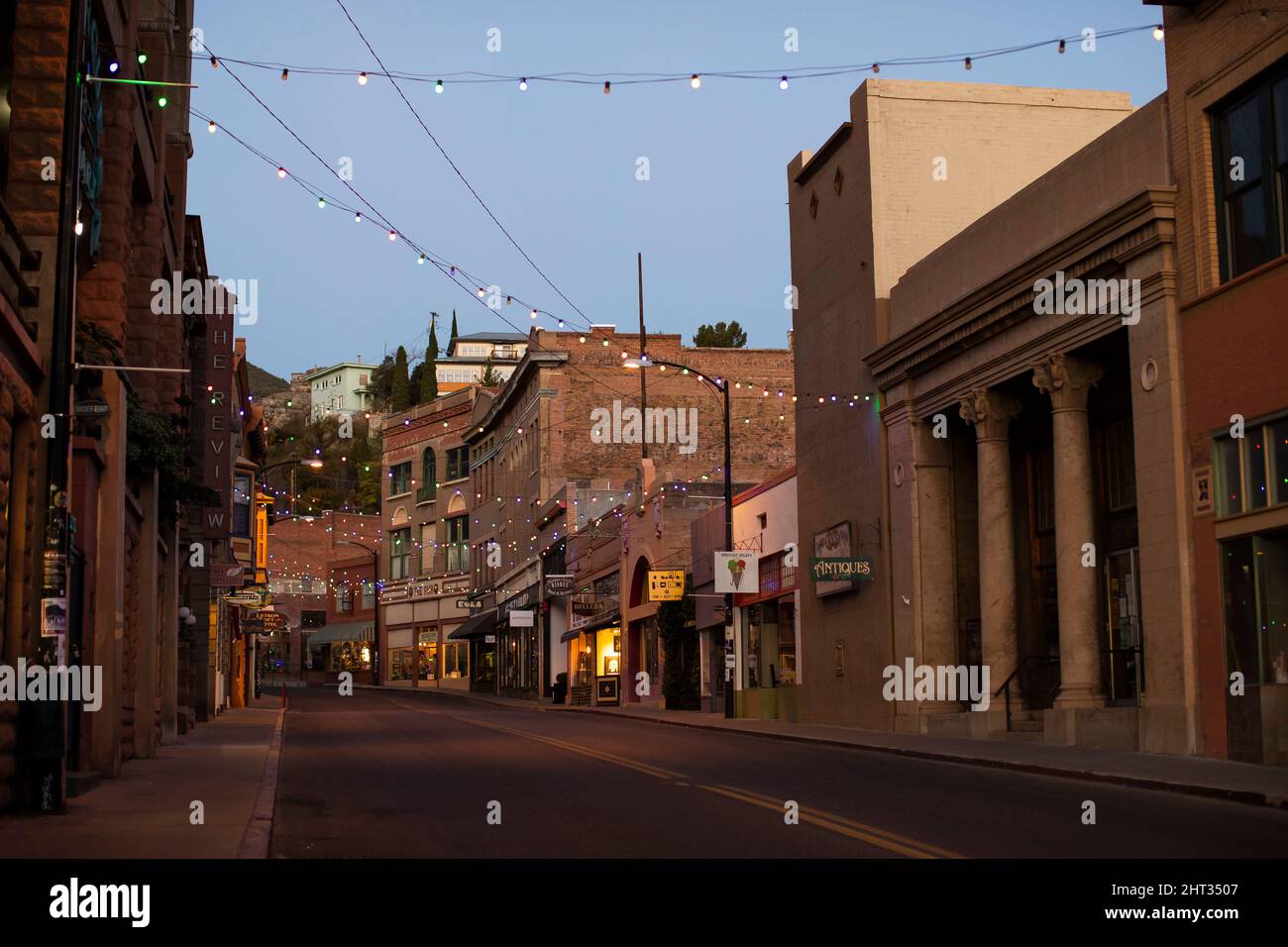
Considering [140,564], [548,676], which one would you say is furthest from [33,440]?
[548,676]

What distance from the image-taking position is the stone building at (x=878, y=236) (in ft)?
111

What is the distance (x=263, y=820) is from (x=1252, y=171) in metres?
16.1

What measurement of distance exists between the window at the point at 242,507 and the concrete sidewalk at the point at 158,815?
74.0ft

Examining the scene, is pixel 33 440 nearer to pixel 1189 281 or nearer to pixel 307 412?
pixel 1189 281

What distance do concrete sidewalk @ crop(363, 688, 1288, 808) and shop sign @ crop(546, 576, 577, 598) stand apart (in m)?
29.8

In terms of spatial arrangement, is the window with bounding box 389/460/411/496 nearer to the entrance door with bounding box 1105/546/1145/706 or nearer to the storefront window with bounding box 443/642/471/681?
the storefront window with bounding box 443/642/471/681

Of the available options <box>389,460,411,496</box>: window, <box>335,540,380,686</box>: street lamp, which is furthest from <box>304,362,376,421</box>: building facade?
<box>389,460,411,496</box>: window

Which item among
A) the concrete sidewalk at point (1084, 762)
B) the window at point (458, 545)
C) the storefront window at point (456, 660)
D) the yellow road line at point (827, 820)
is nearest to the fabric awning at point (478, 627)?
the storefront window at point (456, 660)

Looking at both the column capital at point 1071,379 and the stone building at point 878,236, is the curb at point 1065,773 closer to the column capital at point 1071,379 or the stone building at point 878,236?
the stone building at point 878,236

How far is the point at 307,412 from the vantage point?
185 meters

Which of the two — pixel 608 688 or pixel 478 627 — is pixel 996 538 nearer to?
pixel 608 688

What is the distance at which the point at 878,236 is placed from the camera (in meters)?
34.0
